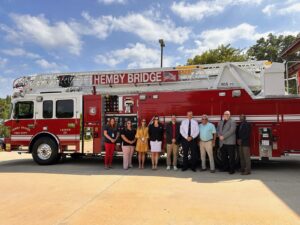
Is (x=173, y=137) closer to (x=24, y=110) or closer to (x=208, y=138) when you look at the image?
(x=208, y=138)

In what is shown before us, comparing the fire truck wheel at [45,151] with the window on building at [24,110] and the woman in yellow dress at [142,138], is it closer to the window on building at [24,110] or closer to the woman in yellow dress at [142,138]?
the window on building at [24,110]

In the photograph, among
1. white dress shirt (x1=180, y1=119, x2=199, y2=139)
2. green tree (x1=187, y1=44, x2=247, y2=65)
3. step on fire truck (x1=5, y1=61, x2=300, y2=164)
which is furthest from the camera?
green tree (x1=187, y1=44, x2=247, y2=65)

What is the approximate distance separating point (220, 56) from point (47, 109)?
1804cm

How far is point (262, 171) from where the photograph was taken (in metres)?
9.38

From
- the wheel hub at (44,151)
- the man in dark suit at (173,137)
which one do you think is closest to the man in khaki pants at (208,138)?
the man in dark suit at (173,137)

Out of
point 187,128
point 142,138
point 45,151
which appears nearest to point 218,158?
point 187,128

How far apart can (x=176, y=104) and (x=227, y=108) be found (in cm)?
163

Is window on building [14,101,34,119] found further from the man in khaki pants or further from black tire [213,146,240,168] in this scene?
black tire [213,146,240,168]

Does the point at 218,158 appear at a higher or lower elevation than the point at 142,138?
lower

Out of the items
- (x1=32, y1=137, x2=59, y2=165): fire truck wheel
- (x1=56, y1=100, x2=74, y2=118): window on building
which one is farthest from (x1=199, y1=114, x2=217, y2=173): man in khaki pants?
(x1=32, y1=137, x2=59, y2=165): fire truck wheel

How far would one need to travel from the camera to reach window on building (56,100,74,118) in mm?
11148

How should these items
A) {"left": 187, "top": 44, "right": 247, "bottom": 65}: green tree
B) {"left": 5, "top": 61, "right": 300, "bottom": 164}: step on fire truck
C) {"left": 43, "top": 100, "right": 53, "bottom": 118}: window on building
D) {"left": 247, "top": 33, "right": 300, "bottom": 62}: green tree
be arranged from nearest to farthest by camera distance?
{"left": 5, "top": 61, "right": 300, "bottom": 164}: step on fire truck < {"left": 43, "top": 100, "right": 53, "bottom": 118}: window on building < {"left": 187, "top": 44, "right": 247, "bottom": 65}: green tree < {"left": 247, "top": 33, "right": 300, "bottom": 62}: green tree

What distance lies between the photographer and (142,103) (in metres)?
10.5

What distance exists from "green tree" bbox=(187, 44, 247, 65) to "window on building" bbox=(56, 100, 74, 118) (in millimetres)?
16762
